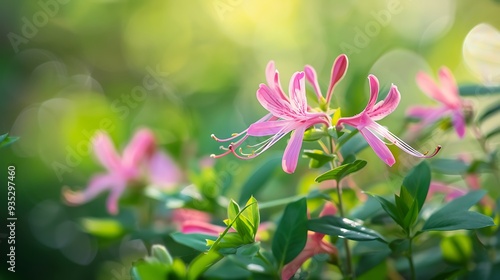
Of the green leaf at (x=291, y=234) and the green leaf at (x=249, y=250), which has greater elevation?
the green leaf at (x=249, y=250)

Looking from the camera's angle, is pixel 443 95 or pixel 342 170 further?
pixel 443 95

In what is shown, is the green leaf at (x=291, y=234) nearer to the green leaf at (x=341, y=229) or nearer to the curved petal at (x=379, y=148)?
the green leaf at (x=341, y=229)

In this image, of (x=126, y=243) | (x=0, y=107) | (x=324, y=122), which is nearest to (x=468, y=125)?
(x=324, y=122)

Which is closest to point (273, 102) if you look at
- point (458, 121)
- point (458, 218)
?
point (458, 218)

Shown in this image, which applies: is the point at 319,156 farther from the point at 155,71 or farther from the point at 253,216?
the point at 155,71

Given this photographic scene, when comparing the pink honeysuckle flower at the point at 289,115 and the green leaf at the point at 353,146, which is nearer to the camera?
the pink honeysuckle flower at the point at 289,115

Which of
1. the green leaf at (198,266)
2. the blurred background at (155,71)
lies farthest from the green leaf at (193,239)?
the blurred background at (155,71)

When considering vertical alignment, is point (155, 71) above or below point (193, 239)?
above
